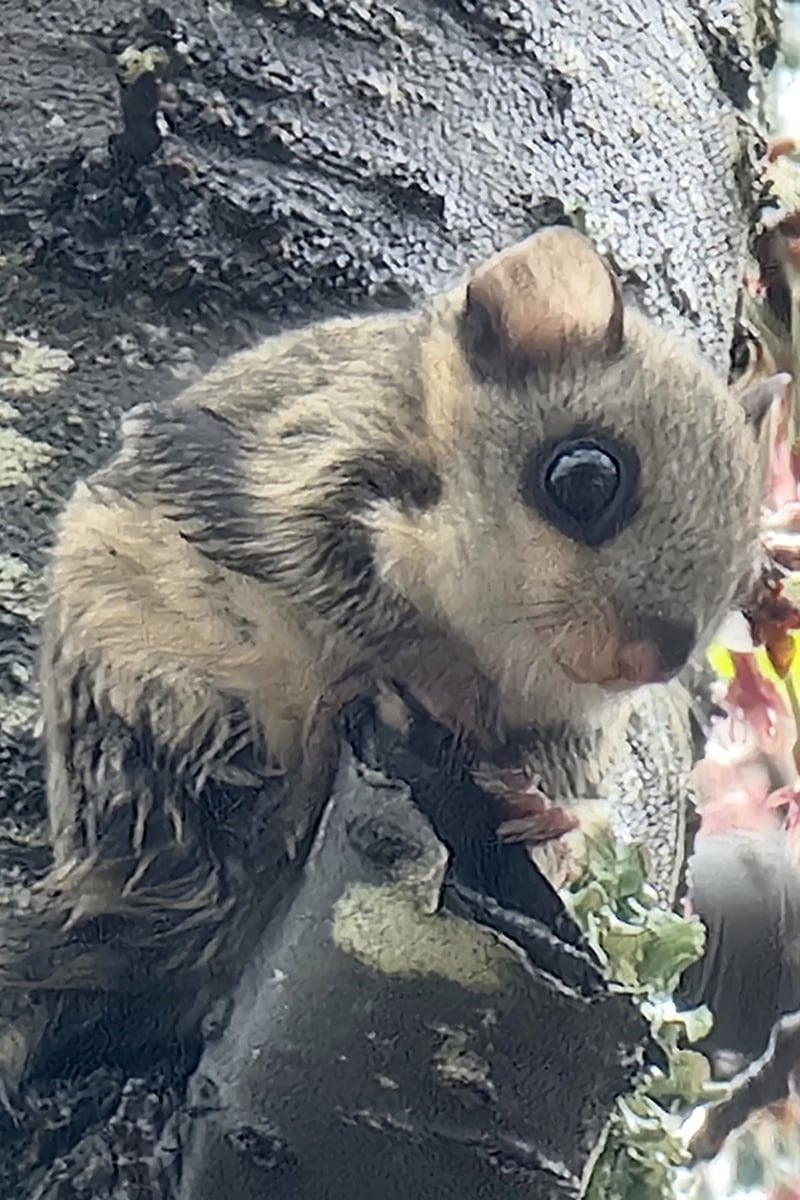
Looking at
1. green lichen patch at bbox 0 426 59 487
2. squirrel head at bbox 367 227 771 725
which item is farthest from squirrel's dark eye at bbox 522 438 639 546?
green lichen patch at bbox 0 426 59 487

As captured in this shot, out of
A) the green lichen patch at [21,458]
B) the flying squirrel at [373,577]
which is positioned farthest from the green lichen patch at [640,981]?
the green lichen patch at [21,458]

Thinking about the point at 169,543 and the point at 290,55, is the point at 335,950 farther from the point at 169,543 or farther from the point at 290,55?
the point at 290,55

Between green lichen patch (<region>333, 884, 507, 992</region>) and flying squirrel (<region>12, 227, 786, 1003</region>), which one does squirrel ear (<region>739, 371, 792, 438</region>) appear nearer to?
flying squirrel (<region>12, 227, 786, 1003</region>)

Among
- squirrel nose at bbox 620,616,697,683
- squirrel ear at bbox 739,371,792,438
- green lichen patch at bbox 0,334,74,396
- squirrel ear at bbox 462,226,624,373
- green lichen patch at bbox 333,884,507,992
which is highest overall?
squirrel ear at bbox 462,226,624,373

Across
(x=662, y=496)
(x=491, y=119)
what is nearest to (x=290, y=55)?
(x=491, y=119)

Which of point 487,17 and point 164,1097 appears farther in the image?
point 487,17

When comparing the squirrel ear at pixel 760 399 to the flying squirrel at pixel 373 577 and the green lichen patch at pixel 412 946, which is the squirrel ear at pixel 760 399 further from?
the green lichen patch at pixel 412 946
